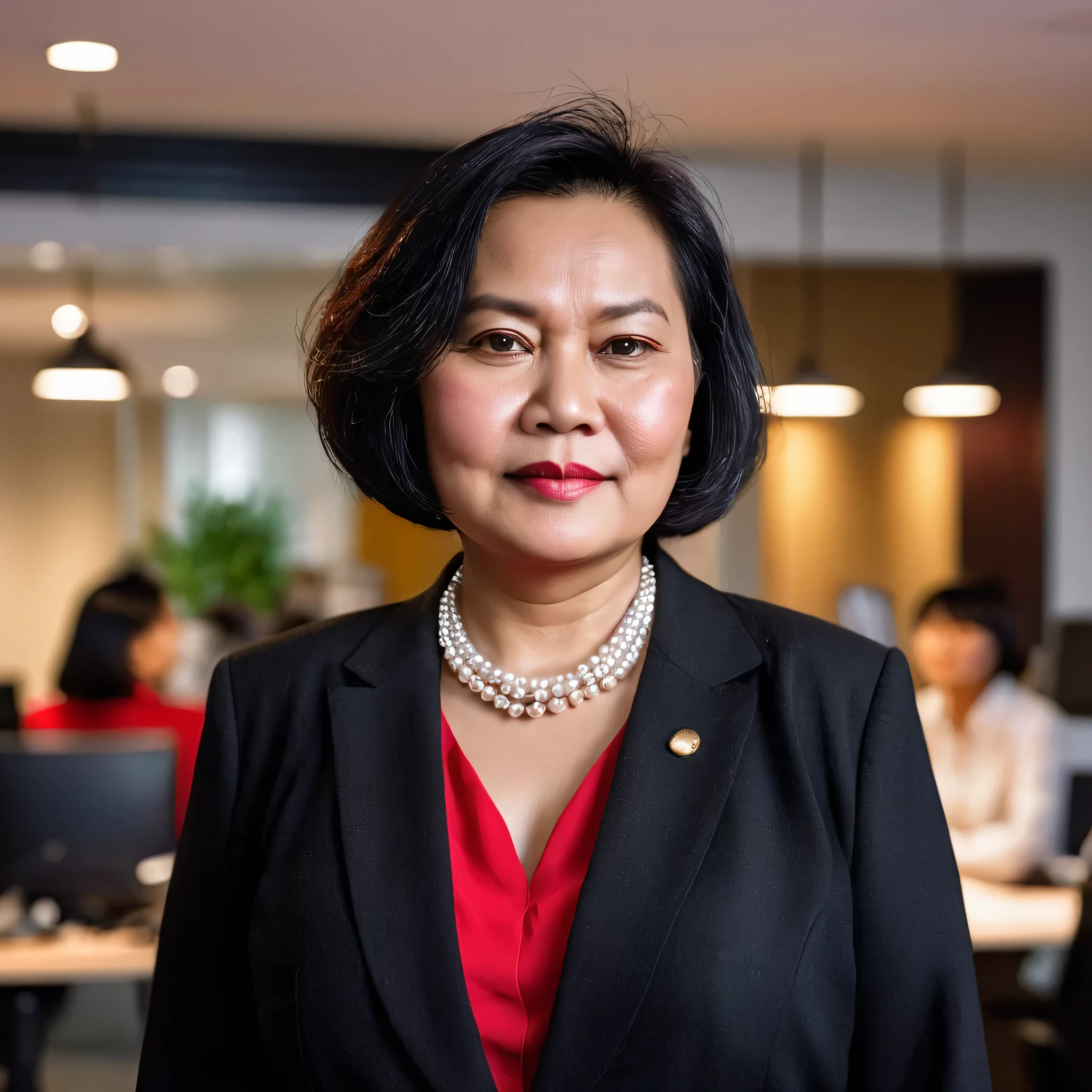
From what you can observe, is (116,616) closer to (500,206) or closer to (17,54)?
(17,54)

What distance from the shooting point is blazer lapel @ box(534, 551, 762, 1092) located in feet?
3.51

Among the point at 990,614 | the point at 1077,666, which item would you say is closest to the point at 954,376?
the point at 1077,666

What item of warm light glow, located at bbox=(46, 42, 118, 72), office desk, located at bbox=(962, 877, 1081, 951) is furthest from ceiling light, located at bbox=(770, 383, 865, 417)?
warm light glow, located at bbox=(46, 42, 118, 72)

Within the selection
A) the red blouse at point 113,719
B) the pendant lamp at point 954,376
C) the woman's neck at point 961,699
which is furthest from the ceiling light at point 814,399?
the red blouse at point 113,719

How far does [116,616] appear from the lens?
408cm

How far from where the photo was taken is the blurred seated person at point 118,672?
13.3 ft

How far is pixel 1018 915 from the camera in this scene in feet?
11.3

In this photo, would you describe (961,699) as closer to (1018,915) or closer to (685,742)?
(1018,915)

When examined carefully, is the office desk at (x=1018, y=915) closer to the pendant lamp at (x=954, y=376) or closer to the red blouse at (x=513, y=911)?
the red blouse at (x=513, y=911)

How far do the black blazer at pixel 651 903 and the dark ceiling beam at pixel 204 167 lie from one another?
496 cm

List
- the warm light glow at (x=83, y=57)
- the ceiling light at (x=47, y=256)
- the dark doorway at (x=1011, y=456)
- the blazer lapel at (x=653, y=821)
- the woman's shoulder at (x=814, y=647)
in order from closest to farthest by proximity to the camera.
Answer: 1. the blazer lapel at (x=653, y=821)
2. the woman's shoulder at (x=814, y=647)
3. the warm light glow at (x=83, y=57)
4. the ceiling light at (x=47, y=256)
5. the dark doorway at (x=1011, y=456)

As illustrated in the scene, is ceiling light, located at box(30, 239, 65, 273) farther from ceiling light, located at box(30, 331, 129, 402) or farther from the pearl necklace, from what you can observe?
the pearl necklace

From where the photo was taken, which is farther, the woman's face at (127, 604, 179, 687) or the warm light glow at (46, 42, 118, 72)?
the warm light glow at (46, 42, 118, 72)

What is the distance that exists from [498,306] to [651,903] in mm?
532
